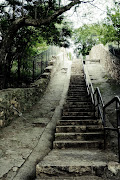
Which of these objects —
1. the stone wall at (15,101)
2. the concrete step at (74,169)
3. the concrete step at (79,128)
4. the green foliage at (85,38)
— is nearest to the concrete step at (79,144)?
the concrete step at (79,128)

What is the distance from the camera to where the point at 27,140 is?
168 inches

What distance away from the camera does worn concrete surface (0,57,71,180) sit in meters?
3.06

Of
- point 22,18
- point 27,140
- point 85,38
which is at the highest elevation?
point 85,38

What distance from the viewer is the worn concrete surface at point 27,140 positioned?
3.06 meters

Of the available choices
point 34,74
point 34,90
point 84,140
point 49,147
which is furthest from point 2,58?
point 84,140

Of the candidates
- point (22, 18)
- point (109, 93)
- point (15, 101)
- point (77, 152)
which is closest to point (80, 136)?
point (77, 152)

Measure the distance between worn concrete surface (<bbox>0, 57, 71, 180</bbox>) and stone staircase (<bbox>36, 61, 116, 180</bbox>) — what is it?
37cm

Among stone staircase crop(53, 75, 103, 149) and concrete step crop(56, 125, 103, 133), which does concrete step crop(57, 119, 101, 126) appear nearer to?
stone staircase crop(53, 75, 103, 149)

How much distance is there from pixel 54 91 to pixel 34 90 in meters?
2.01

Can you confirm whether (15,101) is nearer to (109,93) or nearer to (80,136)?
(80,136)

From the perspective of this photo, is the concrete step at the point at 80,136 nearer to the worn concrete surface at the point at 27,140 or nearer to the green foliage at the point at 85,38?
the worn concrete surface at the point at 27,140

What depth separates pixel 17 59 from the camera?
768cm

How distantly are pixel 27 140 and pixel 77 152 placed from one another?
4.85 ft

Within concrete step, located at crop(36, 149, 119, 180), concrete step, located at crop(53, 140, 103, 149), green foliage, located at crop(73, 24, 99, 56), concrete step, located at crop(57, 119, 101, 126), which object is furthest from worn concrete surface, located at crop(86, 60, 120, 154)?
green foliage, located at crop(73, 24, 99, 56)
